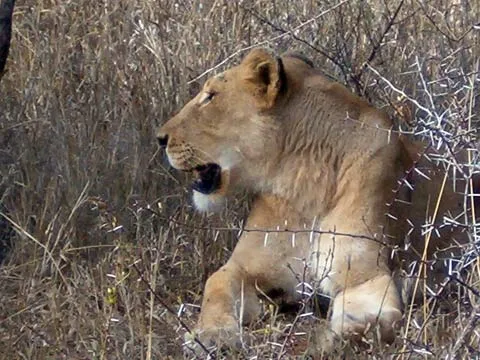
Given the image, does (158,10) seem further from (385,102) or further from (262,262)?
(262,262)

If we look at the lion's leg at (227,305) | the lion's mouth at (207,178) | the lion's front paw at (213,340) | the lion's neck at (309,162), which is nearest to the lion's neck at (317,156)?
the lion's neck at (309,162)

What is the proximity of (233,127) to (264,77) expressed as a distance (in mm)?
173

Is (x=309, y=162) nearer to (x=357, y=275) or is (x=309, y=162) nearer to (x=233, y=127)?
(x=233, y=127)

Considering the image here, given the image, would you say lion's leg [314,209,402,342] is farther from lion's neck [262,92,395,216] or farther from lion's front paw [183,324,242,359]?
lion's front paw [183,324,242,359]

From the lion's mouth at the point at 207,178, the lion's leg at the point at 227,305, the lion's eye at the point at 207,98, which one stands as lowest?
the lion's leg at the point at 227,305

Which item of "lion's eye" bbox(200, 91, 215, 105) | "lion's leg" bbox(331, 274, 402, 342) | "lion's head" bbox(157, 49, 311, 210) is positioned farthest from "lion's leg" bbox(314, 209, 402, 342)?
"lion's eye" bbox(200, 91, 215, 105)

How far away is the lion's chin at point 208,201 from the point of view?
3.95m

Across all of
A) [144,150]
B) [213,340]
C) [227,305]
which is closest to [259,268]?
[227,305]

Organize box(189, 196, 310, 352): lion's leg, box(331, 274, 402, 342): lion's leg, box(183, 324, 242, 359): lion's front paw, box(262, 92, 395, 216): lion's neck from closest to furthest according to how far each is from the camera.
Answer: box(183, 324, 242, 359): lion's front paw → box(331, 274, 402, 342): lion's leg → box(189, 196, 310, 352): lion's leg → box(262, 92, 395, 216): lion's neck

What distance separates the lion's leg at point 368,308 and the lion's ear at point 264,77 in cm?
63

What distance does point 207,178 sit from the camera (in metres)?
3.94

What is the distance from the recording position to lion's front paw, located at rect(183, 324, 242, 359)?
→ 320 cm

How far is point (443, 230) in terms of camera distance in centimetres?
393

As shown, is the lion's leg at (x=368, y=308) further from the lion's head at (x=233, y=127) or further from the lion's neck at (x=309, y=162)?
the lion's head at (x=233, y=127)
